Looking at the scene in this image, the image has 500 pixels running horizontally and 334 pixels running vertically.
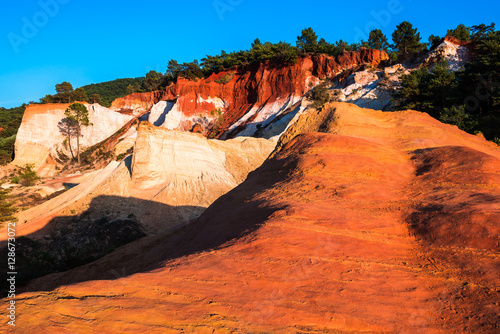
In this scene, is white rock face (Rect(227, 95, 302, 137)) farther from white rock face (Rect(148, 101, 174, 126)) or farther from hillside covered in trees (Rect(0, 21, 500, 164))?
white rock face (Rect(148, 101, 174, 126))

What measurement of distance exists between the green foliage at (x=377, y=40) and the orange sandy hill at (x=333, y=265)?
2054 inches

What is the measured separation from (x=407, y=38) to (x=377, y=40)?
8.45 m

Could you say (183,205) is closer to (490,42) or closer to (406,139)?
(406,139)

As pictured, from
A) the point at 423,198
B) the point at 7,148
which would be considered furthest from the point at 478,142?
the point at 7,148

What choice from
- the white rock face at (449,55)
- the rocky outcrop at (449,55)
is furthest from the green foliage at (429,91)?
the white rock face at (449,55)

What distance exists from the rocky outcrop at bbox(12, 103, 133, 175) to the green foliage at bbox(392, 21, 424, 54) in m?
47.3

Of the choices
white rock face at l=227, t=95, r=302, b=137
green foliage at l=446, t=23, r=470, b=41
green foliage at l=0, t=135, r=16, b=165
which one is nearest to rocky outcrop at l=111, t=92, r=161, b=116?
green foliage at l=0, t=135, r=16, b=165

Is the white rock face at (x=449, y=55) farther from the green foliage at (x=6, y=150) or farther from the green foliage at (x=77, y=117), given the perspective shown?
the green foliage at (x=6, y=150)

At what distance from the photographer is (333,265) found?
4.64 metres

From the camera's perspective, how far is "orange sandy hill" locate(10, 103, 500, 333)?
3.56m

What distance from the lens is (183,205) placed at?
62.7ft

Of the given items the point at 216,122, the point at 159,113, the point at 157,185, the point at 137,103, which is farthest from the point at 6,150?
the point at 157,185

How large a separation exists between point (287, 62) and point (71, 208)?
3873 cm

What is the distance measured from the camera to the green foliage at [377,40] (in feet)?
175
